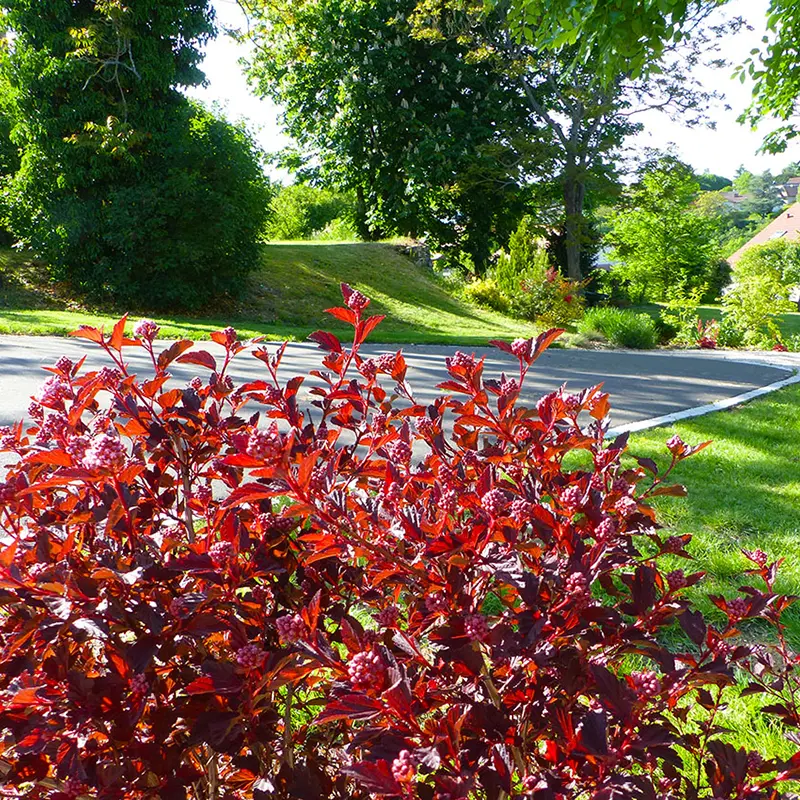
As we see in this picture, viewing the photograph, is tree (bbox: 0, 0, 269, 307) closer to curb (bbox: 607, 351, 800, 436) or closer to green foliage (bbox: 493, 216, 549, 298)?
green foliage (bbox: 493, 216, 549, 298)

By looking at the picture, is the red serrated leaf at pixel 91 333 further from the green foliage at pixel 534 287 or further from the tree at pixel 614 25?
the green foliage at pixel 534 287

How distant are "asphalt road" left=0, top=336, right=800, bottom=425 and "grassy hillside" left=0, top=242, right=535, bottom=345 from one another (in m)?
1.15

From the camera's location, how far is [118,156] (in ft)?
45.7

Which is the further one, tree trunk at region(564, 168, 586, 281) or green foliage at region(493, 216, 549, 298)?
tree trunk at region(564, 168, 586, 281)

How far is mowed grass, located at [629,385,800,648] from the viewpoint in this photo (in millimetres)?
2998

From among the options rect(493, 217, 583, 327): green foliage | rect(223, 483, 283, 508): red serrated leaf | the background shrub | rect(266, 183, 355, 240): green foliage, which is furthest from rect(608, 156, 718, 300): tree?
rect(223, 483, 283, 508): red serrated leaf

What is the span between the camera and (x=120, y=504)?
1.11 metres

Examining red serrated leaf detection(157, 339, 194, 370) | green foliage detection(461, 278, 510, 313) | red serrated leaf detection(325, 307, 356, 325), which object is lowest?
red serrated leaf detection(157, 339, 194, 370)

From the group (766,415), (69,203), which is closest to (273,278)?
(69,203)

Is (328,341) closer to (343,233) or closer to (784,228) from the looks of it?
(343,233)

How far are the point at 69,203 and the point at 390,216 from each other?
47.7ft

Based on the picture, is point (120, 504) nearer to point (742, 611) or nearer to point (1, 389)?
point (742, 611)

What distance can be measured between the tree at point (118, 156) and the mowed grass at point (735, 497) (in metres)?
11.4

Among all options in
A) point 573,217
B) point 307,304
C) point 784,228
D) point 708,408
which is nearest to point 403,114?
point 573,217
